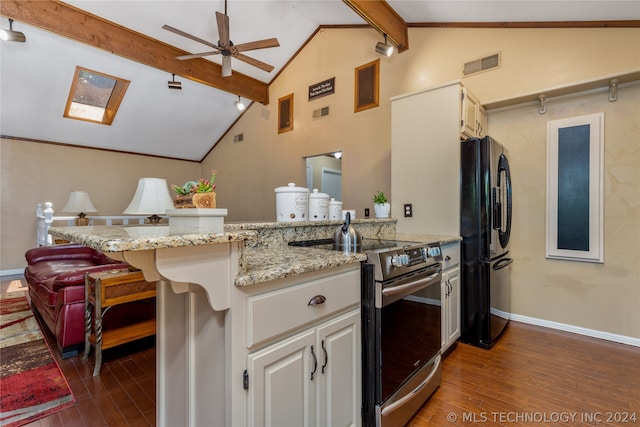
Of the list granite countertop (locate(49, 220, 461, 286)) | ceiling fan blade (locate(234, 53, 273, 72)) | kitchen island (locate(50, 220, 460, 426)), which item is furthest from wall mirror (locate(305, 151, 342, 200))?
kitchen island (locate(50, 220, 460, 426))

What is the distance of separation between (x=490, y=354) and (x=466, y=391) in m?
0.64

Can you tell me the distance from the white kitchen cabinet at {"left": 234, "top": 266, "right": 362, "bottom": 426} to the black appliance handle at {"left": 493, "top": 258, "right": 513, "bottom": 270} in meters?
1.80

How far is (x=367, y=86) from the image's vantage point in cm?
425

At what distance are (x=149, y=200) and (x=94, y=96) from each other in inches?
175

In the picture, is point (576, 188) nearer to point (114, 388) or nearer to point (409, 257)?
point (409, 257)

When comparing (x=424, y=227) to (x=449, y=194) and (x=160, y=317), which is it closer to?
(x=449, y=194)

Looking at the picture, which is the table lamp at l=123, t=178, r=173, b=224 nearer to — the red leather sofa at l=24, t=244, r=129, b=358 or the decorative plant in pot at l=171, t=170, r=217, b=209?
the red leather sofa at l=24, t=244, r=129, b=358

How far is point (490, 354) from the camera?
2.44 m

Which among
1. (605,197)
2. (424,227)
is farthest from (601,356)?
(424,227)

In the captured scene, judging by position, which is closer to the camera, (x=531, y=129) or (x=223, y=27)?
(x=531, y=129)

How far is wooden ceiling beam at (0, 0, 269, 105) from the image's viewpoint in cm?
348

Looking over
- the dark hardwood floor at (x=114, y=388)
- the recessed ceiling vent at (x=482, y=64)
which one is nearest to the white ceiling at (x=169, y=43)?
the recessed ceiling vent at (x=482, y=64)

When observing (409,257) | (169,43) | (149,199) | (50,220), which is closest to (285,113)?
(169,43)

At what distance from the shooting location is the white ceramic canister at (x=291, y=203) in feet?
6.68
